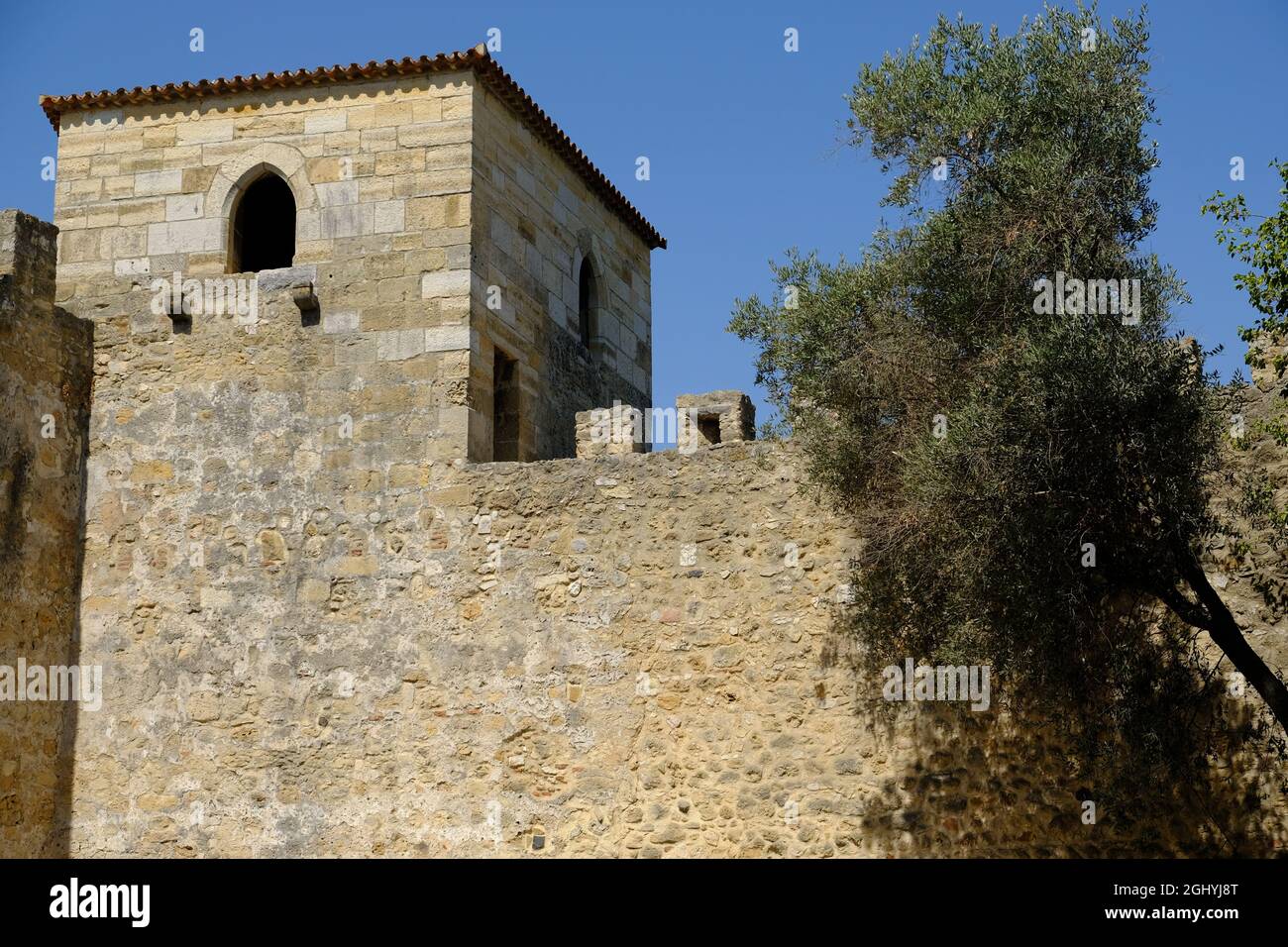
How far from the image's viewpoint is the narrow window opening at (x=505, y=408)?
15242 mm

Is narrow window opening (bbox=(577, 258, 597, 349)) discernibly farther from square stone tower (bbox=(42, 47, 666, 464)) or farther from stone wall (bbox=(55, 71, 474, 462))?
stone wall (bbox=(55, 71, 474, 462))

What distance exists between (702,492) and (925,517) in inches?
93.8

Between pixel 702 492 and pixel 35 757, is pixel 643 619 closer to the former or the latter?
pixel 702 492

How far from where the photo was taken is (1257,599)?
11.8m

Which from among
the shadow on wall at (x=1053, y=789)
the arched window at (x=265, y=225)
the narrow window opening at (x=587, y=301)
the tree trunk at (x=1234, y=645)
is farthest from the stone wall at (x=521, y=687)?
the narrow window opening at (x=587, y=301)

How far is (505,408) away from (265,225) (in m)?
3.31

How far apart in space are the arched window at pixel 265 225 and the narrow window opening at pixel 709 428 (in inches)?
179

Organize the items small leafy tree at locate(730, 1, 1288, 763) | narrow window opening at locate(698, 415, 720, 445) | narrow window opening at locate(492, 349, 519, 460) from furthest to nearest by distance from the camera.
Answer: narrow window opening at locate(492, 349, 519, 460), narrow window opening at locate(698, 415, 720, 445), small leafy tree at locate(730, 1, 1288, 763)

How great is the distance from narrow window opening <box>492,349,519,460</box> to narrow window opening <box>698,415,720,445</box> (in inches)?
82.6

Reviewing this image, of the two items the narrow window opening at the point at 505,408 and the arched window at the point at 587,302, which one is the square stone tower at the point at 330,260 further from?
the arched window at the point at 587,302

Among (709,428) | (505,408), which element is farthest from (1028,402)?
(505,408)

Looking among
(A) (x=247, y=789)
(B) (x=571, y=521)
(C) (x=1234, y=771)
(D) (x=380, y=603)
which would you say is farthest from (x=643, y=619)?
(C) (x=1234, y=771)

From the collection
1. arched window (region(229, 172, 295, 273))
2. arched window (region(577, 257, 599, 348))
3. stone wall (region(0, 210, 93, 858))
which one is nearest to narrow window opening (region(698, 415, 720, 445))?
arched window (region(577, 257, 599, 348))

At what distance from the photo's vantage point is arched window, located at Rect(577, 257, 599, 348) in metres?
17.6
